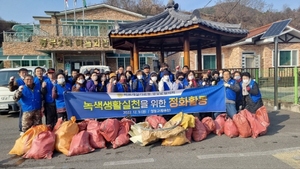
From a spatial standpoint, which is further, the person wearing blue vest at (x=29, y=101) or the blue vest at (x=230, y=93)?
the blue vest at (x=230, y=93)

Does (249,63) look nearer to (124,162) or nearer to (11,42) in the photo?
(124,162)

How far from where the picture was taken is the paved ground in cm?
356

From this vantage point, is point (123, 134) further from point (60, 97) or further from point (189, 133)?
point (60, 97)

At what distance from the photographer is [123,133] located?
4.58m

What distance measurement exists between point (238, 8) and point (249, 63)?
23.0 m

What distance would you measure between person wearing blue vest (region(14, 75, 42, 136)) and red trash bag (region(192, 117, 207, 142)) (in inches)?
141

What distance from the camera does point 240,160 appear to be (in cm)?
364

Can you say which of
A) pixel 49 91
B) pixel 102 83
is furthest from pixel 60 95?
pixel 102 83

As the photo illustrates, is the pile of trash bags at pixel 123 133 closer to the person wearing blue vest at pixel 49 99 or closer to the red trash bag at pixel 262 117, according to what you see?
the red trash bag at pixel 262 117

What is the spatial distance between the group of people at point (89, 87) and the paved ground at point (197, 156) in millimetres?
951

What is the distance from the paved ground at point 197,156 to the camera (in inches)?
140

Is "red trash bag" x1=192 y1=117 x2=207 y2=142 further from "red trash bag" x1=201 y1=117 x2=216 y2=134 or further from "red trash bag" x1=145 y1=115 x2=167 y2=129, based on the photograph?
"red trash bag" x1=145 y1=115 x2=167 y2=129

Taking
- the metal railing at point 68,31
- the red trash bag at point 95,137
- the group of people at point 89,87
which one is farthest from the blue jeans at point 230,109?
the metal railing at point 68,31

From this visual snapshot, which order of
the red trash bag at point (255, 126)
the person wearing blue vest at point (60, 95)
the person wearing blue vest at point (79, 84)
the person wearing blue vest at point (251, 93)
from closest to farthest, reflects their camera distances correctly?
the red trash bag at point (255, 126), the person wearing blue vest at point (60, 95), the person wearing blue vest at point (79, 84), the person wearing blue vest at point (251, 93)
